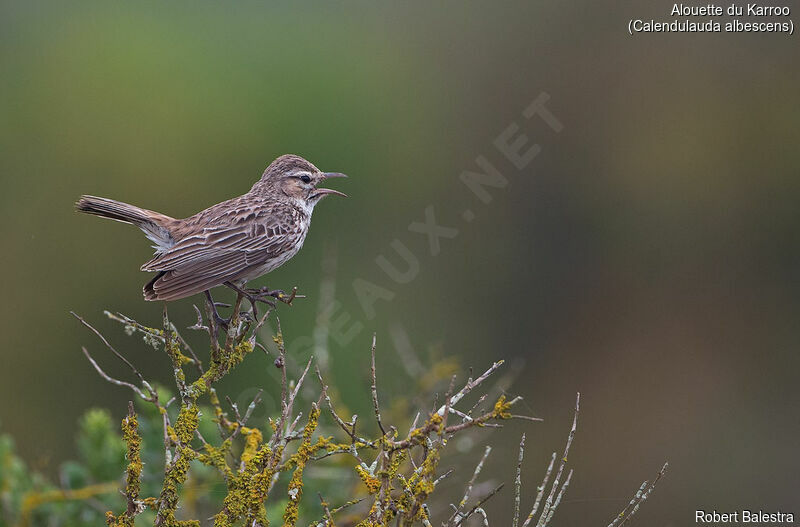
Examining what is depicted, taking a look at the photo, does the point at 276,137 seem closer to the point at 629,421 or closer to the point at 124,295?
the point at 124,295

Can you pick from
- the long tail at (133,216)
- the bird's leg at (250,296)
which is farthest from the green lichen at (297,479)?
the long tail at (133,216)

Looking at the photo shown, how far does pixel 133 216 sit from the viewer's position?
18.7 feet

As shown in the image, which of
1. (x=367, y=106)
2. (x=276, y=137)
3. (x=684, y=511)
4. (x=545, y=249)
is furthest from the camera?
(x=367, y=106)

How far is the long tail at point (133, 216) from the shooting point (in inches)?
216

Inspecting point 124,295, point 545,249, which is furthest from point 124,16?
point 545,249

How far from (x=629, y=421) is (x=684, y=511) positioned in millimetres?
3422

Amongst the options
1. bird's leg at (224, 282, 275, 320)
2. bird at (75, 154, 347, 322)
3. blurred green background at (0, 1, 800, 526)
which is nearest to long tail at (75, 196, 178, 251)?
bird at (75, 154, 347, 322)

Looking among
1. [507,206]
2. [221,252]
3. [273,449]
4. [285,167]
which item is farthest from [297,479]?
[507,206]

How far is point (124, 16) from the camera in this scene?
845 inches

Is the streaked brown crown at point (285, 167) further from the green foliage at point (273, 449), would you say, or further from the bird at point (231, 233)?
the green foliage at point (273, 449)

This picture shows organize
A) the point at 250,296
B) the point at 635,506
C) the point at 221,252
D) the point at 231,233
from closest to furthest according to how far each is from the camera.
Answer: the point at 635,506
the point at 250,296
the point at 221,252
the point at 231,233

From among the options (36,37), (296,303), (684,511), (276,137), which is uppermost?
(36,37)

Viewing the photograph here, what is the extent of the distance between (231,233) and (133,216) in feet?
1.77

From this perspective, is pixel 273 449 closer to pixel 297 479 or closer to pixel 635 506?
pixel 297 479
